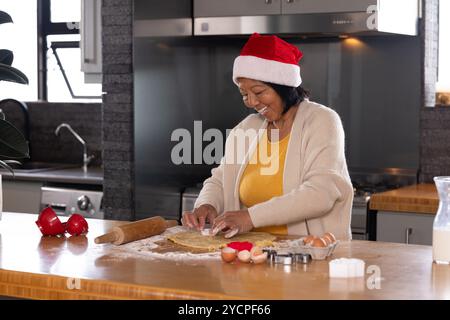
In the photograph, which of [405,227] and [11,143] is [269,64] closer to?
[11,143]

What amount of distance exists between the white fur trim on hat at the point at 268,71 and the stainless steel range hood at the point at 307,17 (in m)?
1.07

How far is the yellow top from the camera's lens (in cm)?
306

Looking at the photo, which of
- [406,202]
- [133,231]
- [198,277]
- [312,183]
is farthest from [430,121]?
[198,277]

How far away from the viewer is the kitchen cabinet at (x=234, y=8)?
167 inches

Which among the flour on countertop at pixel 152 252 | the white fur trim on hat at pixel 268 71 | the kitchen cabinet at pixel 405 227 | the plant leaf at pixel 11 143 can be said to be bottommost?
the kitchen cabinet at pixel 405 227

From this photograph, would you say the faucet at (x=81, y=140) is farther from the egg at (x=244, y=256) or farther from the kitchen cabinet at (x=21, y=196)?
the egg at (x=244, y=256)

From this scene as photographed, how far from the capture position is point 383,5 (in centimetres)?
398

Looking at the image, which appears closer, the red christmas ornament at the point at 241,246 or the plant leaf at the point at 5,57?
the red christmas ornament at the point at 241,246

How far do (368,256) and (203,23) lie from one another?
234 cm

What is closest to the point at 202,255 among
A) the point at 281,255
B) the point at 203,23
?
the point at 281,255

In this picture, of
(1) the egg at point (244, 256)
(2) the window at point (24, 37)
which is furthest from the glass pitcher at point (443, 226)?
(2) the window at point (24, 37)

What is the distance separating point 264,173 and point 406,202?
918 millimetres

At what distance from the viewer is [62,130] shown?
218 inches

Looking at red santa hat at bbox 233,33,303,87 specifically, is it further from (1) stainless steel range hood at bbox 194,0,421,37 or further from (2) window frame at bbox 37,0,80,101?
(2) window frame at bbox 37,0,80,101
